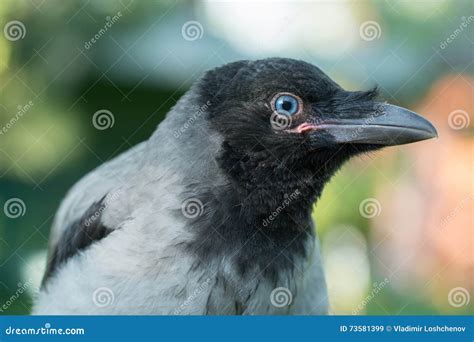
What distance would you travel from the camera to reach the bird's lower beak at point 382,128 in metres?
3.50

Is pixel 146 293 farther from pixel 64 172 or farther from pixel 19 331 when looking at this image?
pixel 64 172

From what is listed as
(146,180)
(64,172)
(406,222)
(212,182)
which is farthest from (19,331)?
(406,222)

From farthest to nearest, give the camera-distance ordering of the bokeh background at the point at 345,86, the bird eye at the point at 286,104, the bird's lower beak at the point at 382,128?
the bokeh background at the point at 345,86 < the bird eye at the point at 286,104 < the bird's lower beak at the point at 382,128

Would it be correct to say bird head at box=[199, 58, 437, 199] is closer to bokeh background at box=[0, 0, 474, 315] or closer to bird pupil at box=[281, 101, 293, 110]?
bird pupil at box=[281, 101, 293, 110]

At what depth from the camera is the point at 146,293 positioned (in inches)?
138

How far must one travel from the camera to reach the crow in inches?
139

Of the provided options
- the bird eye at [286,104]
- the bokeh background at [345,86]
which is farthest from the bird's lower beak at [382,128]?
the bokeh background at [345,86]

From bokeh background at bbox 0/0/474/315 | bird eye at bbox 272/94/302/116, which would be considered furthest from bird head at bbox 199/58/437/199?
bokeh background at bbox 0/0/474/315

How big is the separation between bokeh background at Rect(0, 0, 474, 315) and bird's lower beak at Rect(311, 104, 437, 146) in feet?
5.19

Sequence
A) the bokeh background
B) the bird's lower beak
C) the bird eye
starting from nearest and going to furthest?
the bird's lower beak
the bird eye
the bokeh background

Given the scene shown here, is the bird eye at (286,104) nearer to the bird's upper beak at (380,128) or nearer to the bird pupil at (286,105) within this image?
the bird pupil at (286,105)

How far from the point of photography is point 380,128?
3561 mm

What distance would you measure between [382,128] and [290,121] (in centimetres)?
46

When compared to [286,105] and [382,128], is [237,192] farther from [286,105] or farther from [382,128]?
[382,128]
